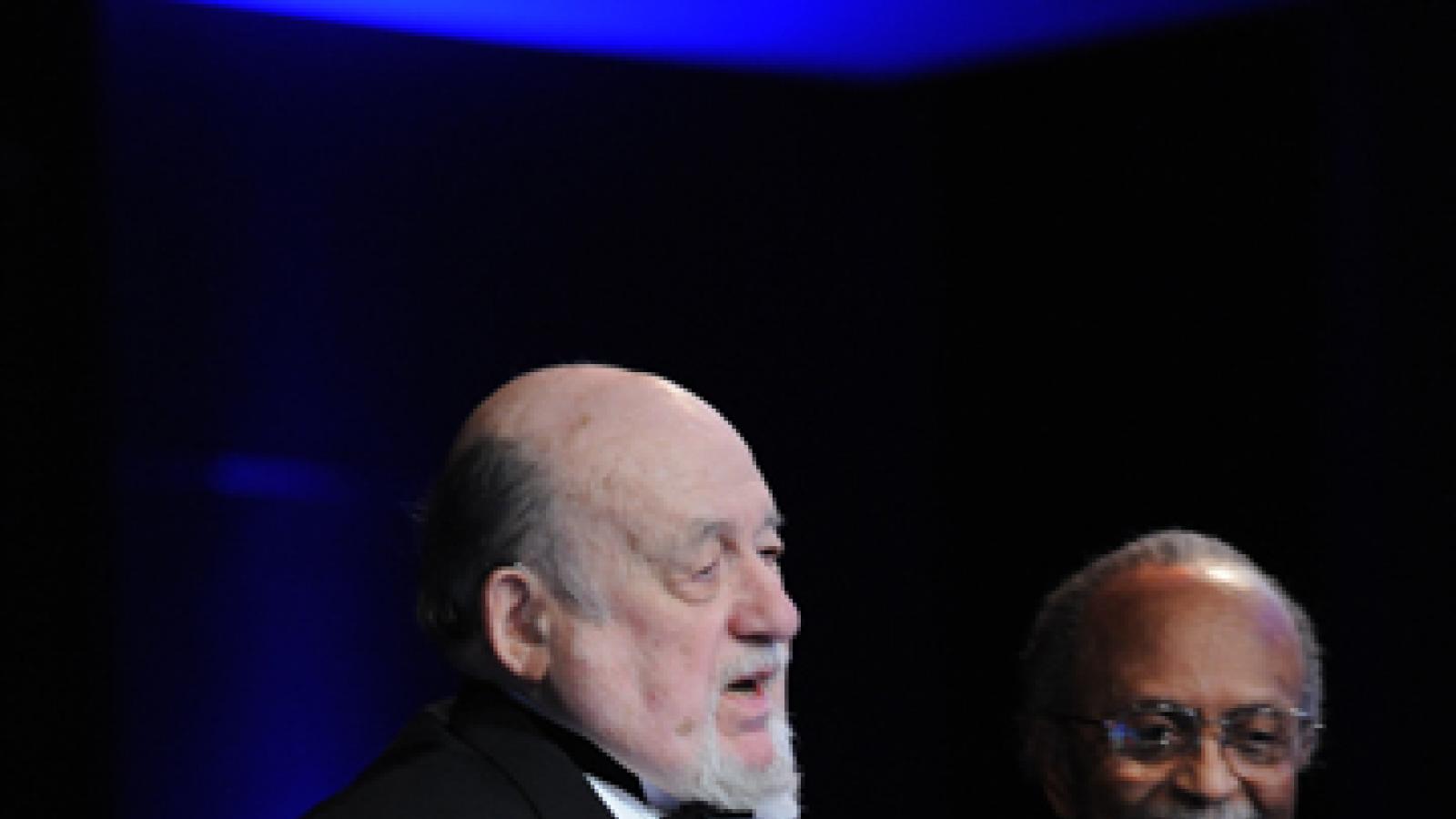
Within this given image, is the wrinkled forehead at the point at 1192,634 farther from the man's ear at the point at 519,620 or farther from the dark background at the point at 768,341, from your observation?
the dark background at the point at 768,341

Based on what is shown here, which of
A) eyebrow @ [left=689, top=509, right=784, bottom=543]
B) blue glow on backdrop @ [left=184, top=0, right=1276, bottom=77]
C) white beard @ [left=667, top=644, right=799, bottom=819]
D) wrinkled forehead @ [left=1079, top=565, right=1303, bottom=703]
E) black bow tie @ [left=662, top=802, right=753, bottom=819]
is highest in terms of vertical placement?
Result: blue glow on backdrop @ [left=184, top=0, right=1276, bottom=77]

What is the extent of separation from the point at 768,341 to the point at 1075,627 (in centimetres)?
192

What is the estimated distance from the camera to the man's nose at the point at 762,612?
255 cm

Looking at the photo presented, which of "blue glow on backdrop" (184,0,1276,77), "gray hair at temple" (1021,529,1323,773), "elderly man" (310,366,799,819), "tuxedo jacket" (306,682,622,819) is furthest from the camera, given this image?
"blue glow on backdrop" (184,0,1276,77)

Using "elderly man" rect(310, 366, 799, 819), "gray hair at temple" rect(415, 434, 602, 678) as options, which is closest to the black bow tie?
"elderly man" rect(310, 366, 799, 819)

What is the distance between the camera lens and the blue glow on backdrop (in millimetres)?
4613

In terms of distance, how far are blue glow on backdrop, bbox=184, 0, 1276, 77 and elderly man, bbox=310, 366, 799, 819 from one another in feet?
6.68

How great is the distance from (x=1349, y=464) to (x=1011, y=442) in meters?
0.99

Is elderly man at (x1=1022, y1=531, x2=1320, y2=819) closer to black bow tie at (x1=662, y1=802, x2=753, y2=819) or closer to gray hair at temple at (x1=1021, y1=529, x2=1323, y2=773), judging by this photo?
gray hair at temple at (x1=1021, y1=529, x2=1323, y2=773)

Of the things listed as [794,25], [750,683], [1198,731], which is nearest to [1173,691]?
[1198,731]

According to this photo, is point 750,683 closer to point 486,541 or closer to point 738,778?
point 738,778

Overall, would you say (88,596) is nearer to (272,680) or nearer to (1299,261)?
(272,680)

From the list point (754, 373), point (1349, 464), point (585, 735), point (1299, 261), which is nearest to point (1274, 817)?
point (585, 735)

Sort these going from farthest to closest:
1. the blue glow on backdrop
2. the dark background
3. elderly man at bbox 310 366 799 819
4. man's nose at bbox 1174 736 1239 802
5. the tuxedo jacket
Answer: the blue glow on backdrop → the dark background → man's nose at bbox 1174 736 1239 802 → elderly man at bbox 310 366 799 819 → the tuxedo jacket
